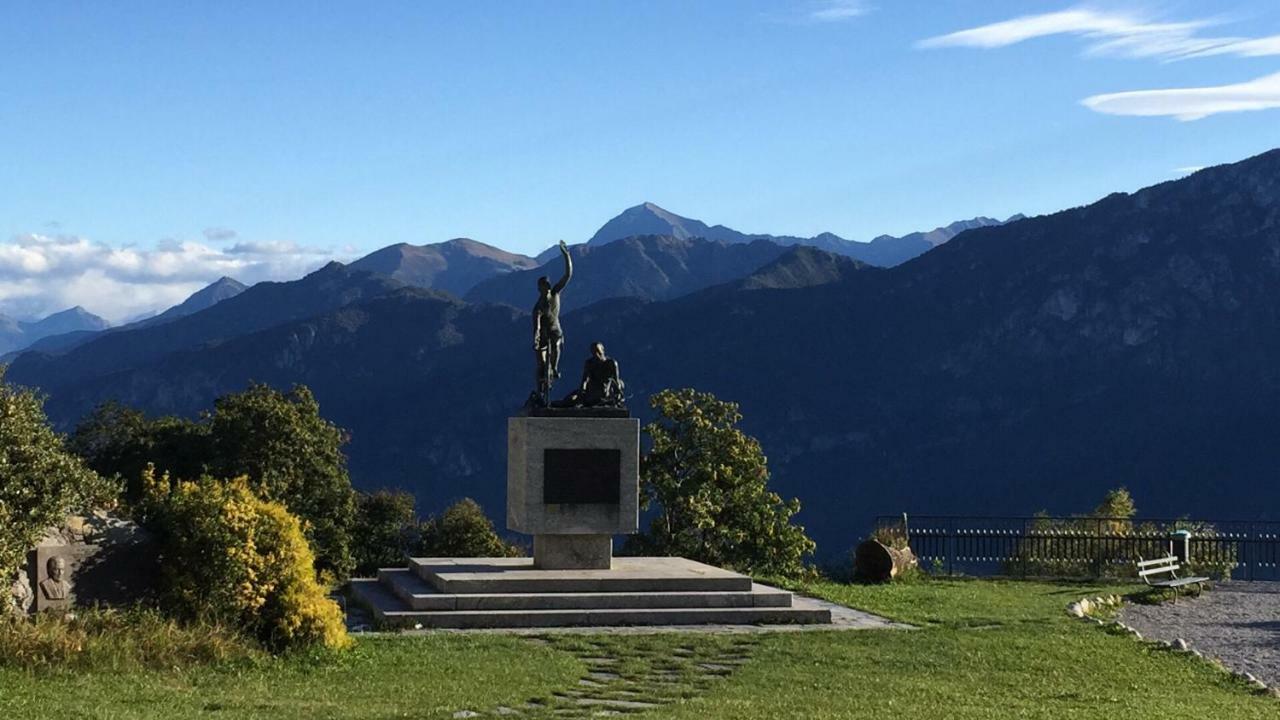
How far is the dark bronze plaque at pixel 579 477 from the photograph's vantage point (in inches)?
739

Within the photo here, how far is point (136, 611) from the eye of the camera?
13.4 meters

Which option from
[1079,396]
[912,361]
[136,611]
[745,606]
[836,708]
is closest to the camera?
[836,708]

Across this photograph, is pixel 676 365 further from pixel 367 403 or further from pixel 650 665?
pixel 650 665

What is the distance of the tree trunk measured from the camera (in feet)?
80.5

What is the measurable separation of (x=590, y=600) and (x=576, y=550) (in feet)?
5.45

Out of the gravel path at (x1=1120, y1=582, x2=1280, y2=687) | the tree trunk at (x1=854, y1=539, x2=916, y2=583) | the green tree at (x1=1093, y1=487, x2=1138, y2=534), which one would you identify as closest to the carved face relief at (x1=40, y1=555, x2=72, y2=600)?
the gravel path at (x1=1120, y1=582, x2=1280, y2=687)

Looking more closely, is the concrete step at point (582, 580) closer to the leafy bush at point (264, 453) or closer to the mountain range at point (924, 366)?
the leafy bush at point (264, 453)

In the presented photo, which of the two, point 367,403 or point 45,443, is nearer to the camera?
point 45,443

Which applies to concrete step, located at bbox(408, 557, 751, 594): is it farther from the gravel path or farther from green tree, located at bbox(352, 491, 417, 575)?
green tree, located at bbox(352, 491, 417, 575)

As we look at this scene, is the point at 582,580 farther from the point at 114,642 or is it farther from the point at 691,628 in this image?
the point at 114,642

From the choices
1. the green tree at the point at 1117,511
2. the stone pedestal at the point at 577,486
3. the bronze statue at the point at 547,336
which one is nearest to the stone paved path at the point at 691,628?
the stone pedestal at the point at 577,486

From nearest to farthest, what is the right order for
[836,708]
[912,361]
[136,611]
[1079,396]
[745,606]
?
[836,708], [136,611], [745,606], [1079,396], [912,361]

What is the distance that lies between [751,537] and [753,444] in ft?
6.67

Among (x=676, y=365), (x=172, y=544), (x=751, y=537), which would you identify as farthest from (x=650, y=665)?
(x=676, y=365)
